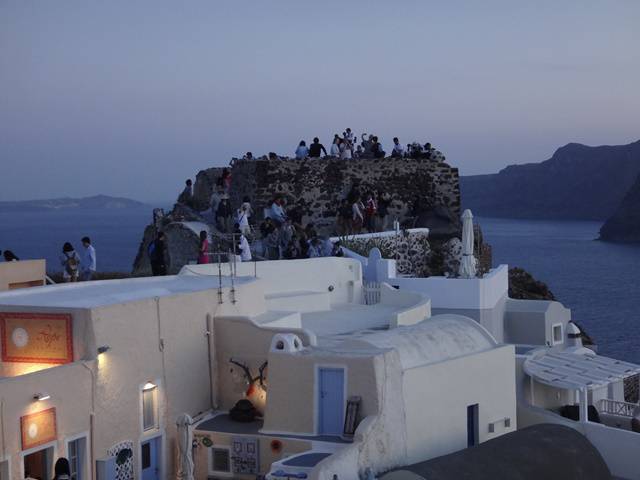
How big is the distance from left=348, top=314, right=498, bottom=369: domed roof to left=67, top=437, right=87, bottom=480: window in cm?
429

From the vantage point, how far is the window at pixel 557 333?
85.7 feet

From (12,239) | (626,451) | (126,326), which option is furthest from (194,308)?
(12,239)

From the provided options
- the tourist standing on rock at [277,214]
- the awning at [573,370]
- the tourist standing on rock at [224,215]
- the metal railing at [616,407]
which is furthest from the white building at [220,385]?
the tourist standing on rock at [224,215]

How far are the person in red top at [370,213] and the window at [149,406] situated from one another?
51.9 feet

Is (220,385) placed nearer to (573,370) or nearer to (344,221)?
(573,370)

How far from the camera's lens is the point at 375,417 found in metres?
13.4

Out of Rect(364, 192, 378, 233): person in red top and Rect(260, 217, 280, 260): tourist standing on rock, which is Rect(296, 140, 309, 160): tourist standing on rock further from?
Rect(260, 217, 280, 260): tourist standing on rock

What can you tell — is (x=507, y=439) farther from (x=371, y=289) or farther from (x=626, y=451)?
(x=371, y=289)

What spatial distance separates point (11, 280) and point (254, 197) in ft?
42.6

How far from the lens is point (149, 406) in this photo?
1410cm

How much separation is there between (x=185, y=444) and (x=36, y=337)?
2382 millimetres

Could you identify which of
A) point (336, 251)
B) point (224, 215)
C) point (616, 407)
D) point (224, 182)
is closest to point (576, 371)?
point (616, 407)

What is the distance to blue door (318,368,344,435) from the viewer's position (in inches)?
543

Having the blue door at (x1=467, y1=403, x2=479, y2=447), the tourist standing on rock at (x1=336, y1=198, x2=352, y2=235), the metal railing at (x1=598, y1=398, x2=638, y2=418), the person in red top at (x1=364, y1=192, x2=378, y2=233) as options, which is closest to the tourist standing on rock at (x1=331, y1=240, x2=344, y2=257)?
the tourist standing on rock at (x1=336, y1=198, x2=352, y2=235)
